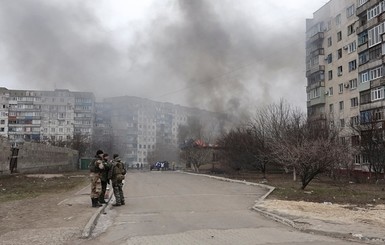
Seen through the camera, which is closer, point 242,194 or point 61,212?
point 61,212

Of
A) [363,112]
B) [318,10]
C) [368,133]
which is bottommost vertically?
[368,133]

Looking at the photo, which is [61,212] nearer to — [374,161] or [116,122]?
[374,161]

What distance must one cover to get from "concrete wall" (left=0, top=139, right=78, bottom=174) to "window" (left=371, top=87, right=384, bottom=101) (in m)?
32.5

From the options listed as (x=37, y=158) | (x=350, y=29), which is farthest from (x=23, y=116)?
(x=350, y=29)

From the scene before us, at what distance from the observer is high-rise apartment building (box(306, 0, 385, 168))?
42.5 metres

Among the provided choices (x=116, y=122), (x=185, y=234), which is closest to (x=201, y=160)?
(x=116, y=122)

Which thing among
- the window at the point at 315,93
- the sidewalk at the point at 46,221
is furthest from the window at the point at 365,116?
the sidewalk at the point at 46,221

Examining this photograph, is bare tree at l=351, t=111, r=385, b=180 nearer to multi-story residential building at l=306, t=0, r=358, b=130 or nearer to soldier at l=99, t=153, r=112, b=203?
multi-story residential building at l=306, t=0, r=358, b=130

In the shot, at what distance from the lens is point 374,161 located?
1277 inches

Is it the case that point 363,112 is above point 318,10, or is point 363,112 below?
below

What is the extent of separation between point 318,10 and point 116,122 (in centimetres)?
2986

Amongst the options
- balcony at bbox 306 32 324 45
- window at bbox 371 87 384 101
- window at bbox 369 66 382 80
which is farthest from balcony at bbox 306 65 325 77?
window at bbox 371 87 384 101

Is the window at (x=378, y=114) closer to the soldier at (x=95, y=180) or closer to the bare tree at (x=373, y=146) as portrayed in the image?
the bare tree at (x=373, y=146)

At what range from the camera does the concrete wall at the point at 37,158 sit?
100 ft
